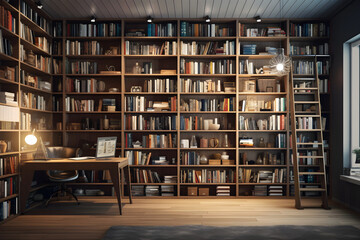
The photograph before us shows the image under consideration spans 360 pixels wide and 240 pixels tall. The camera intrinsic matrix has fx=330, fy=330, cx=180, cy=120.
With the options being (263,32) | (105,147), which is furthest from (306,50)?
(105,147)

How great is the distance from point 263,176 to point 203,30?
3.10m

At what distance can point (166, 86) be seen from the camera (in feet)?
21.2

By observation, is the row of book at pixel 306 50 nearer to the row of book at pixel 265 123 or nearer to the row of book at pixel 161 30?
the row of book at pixel 265 123

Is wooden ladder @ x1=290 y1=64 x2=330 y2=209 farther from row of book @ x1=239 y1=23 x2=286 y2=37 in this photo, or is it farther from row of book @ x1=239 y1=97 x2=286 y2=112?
row of book @ x1=239 y1=23 x2=286 y2=37

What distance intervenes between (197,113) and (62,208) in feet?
10.1

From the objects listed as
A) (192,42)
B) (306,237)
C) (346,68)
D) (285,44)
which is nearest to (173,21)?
(192,42)

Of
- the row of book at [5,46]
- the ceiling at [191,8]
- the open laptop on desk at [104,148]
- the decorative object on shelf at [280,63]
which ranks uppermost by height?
the ceiling at [191,8]

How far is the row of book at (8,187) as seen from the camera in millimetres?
4605

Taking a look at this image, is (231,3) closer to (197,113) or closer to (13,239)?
(197,113)

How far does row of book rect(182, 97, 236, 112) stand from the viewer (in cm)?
644

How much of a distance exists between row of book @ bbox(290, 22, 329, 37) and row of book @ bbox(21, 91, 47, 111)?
4912 millimetres

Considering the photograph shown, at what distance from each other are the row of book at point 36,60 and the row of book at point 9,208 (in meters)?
2.19

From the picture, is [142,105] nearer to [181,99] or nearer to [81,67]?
[181,99]

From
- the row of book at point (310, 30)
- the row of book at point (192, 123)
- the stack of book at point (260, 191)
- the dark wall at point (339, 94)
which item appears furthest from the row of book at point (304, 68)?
the stack of book at point (260, 191)
